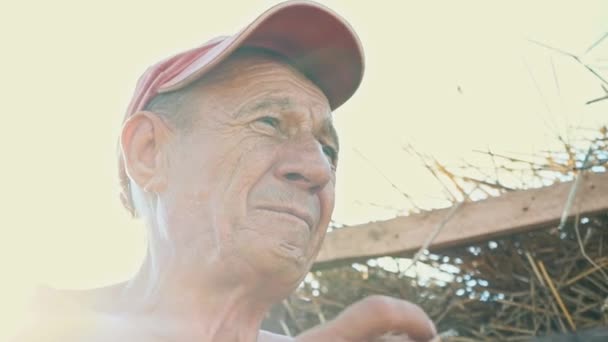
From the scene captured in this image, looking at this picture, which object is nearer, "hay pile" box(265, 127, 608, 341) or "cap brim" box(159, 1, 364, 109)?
"cap brim" box(159, 1, 364, 109)

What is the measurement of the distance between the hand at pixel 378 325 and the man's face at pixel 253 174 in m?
0.14

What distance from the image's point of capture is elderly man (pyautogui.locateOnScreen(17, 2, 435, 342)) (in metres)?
1.95

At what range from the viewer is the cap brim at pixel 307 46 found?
2.06m

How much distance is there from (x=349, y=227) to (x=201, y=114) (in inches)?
54.0

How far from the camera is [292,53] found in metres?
2.18

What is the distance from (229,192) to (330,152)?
0.87ft

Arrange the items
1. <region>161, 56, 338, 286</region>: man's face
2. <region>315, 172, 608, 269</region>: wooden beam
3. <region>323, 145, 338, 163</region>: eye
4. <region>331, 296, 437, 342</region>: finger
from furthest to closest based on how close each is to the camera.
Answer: <region>315, 172, 608, 269</region>: wooden beam → <region>323, 145, 338, 163</region>: eye → <region>331, 296, 437, 342</region>: finger → <region>161, 56, 338, 286</region>: man's face

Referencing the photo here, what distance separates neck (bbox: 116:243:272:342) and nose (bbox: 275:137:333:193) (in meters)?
0.17

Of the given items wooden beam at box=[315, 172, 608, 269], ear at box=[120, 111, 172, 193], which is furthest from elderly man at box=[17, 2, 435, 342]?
wooden beam at box=[315, 172, 608, 269]

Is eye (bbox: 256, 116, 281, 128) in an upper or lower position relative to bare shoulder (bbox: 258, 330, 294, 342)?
upper

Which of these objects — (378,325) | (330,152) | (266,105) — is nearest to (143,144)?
(266,105)

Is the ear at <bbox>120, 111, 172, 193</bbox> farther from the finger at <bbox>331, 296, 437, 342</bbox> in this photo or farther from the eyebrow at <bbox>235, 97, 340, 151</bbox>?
the finger at <bbox>331, 296, 437, 342</bbox>

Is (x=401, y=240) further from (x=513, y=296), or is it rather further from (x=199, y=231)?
(x=199, y=231)

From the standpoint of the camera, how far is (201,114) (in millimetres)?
2057
